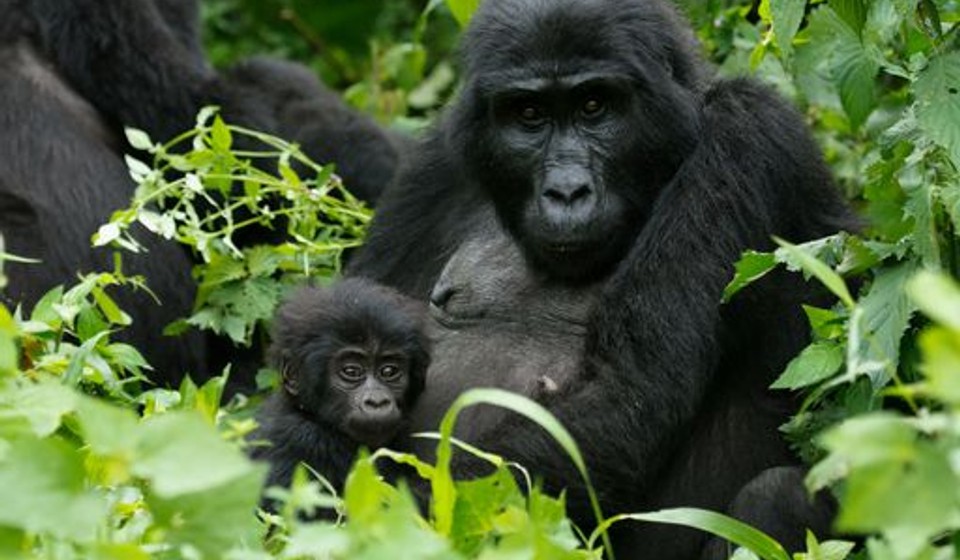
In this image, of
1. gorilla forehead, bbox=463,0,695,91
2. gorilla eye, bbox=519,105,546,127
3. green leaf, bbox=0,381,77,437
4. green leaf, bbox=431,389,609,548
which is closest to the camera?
green leaf, bbox=0,381,77,437

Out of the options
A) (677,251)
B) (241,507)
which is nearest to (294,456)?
(677,251)

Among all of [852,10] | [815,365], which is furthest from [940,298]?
[852,10]

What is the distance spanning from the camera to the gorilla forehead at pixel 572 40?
4.73m

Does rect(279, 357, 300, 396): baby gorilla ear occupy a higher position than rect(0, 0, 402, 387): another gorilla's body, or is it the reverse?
rect(279, 357, 300, 396): baby gorilla ear

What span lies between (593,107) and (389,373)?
32.2 inches

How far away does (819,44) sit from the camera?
5277 mm

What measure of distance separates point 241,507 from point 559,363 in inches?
79.6

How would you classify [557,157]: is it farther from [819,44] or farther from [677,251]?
[819,44]

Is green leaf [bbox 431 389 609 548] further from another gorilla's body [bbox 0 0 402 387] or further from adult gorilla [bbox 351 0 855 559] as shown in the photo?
another gorilla's body [bbox 0 0 402 387]

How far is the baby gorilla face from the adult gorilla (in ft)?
0.47

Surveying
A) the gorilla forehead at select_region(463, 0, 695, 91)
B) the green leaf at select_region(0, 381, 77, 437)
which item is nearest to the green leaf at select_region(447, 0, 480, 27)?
the gorilla forehead at select_region(463, 0, 695, 91)

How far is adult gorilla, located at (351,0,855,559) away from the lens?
4520mm

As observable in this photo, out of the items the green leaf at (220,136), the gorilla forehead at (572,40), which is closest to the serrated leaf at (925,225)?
the gorilla forehead at (572,40)

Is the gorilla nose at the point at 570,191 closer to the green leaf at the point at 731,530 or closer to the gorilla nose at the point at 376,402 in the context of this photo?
the gorilla nose at the point at 376,402
